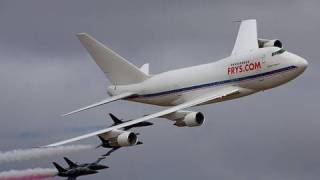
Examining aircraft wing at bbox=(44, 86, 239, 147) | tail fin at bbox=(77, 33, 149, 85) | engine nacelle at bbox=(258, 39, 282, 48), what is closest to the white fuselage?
aircraft wing at bbox=(44, 86, 239, 147)

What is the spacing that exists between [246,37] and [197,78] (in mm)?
10312

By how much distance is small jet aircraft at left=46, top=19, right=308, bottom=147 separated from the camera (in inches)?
4710

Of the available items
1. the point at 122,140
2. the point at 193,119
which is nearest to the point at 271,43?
the point at 193,119

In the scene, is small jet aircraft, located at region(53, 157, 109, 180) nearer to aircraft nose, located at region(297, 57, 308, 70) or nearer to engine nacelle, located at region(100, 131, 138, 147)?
engine nacelle, located at region(100, 131, 138, 147)

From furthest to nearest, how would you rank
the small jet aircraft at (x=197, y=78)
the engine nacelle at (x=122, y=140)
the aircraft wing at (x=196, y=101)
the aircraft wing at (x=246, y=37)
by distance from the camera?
the aircraft wing at (x=246, y=37) < the small jet aircraft at (x=197, y=78) < the aircraft wing at (x=196, y=101) < the engine nacelle at (x=122, y=140)

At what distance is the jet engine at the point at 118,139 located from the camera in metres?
115

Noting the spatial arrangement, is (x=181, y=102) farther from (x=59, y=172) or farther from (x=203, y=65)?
(x=59, y=172)

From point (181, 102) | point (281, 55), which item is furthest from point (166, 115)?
point (281, 55)

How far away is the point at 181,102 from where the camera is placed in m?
126

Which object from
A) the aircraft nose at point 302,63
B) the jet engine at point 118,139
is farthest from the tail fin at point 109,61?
the aircraft nose at point 302,63

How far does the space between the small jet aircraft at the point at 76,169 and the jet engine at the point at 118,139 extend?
2.80 metres

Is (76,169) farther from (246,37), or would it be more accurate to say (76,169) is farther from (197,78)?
(246,37)

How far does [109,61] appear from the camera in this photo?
13450 cm

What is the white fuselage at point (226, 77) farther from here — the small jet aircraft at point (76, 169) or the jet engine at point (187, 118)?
the small jet aircraft at point (76, 169)
